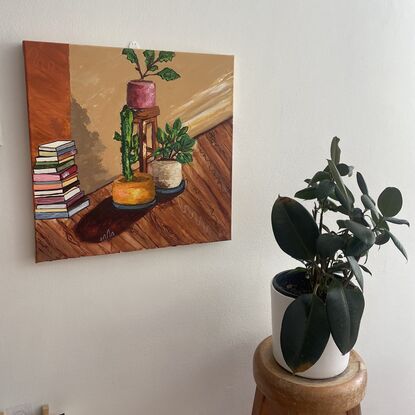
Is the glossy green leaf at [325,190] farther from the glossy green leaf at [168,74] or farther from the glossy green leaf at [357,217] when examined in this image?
the glossy green leaf at [168,74]

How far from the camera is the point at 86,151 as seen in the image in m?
1.05

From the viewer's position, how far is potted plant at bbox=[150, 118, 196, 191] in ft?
3.69

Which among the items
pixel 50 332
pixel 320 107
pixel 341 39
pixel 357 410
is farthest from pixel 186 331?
pixel 341 39

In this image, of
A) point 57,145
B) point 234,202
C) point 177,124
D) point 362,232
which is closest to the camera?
point 362,232

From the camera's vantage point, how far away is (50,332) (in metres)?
1.12

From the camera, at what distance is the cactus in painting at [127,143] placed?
107 cm

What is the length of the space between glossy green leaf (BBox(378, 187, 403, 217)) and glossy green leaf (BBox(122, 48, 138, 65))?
702 mm

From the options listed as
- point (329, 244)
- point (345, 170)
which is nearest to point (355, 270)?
point (329, 244)

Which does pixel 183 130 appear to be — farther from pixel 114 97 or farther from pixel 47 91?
pixel 47 91

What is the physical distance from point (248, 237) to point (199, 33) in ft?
1.98

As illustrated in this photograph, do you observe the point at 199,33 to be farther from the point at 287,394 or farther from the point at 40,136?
the point at 287,394

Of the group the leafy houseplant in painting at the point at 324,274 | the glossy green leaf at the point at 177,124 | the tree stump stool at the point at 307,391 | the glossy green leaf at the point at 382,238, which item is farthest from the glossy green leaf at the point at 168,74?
the tree stump stool at the point at 307,391

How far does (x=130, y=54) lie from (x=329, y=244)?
665 millimetres

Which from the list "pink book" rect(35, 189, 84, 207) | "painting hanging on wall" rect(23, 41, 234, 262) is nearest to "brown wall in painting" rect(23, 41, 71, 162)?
"painting hanging on wall" rect(23, 41, 234, 262)
